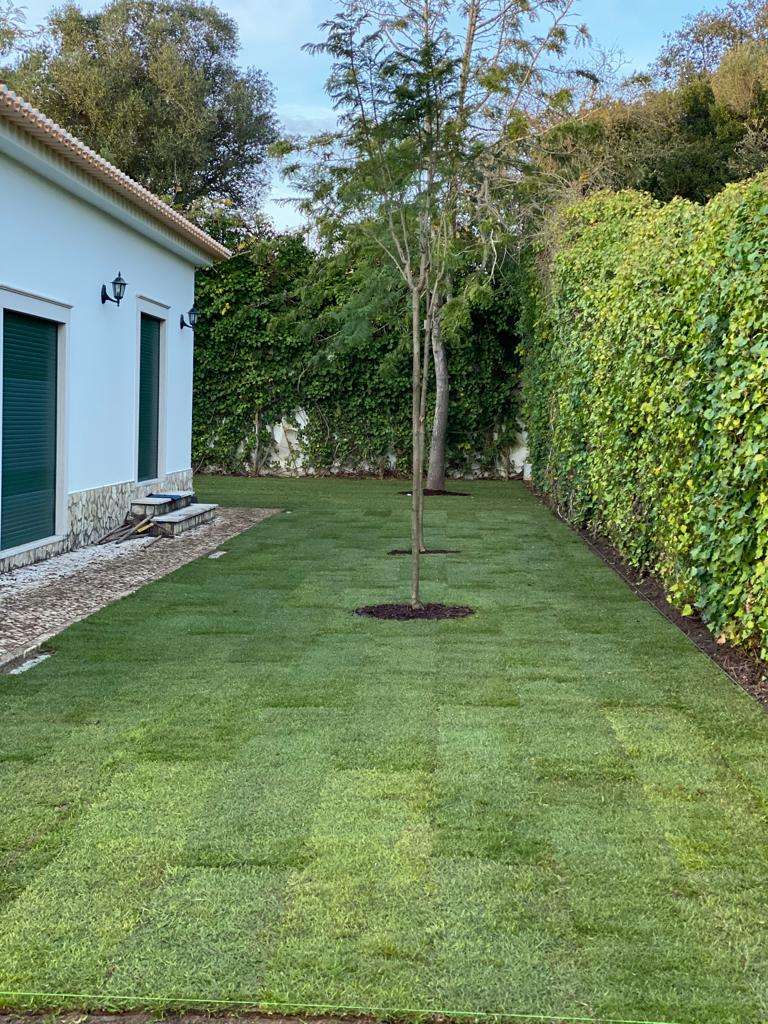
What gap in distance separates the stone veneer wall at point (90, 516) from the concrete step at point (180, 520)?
1.61 ft

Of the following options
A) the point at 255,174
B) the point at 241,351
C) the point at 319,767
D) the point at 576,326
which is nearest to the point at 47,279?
the point at 576,326

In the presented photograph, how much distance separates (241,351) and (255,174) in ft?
33.9

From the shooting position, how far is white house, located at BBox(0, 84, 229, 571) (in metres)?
9.34

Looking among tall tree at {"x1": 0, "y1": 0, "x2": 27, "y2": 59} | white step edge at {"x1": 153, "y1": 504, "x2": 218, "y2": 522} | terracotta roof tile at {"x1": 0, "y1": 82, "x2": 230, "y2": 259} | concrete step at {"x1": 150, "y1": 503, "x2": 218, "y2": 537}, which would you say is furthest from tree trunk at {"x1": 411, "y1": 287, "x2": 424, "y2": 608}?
tall tree at {"x1": 0, "y1": 0, "x2": 27, "y2": 59}

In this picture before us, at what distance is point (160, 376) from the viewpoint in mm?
14438

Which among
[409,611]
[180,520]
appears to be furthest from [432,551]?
[409,611]

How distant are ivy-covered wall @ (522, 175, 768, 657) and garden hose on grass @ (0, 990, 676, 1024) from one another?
9.84ft

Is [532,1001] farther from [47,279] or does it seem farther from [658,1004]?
[47,279]

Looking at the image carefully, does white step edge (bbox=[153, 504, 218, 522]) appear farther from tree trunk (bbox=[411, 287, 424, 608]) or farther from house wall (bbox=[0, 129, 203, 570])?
tree trunk (bbox=[411, 287, 424, 608])

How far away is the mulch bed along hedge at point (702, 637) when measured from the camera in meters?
5.78

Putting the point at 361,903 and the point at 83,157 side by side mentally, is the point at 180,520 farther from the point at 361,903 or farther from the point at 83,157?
the point at 361,903

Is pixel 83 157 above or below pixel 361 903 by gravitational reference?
above

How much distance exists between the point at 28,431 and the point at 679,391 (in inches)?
244

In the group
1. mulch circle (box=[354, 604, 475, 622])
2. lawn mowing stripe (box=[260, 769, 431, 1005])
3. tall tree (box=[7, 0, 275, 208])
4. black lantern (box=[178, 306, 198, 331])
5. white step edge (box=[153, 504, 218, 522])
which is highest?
tall tree (box=[7, 0, 275, 208])
